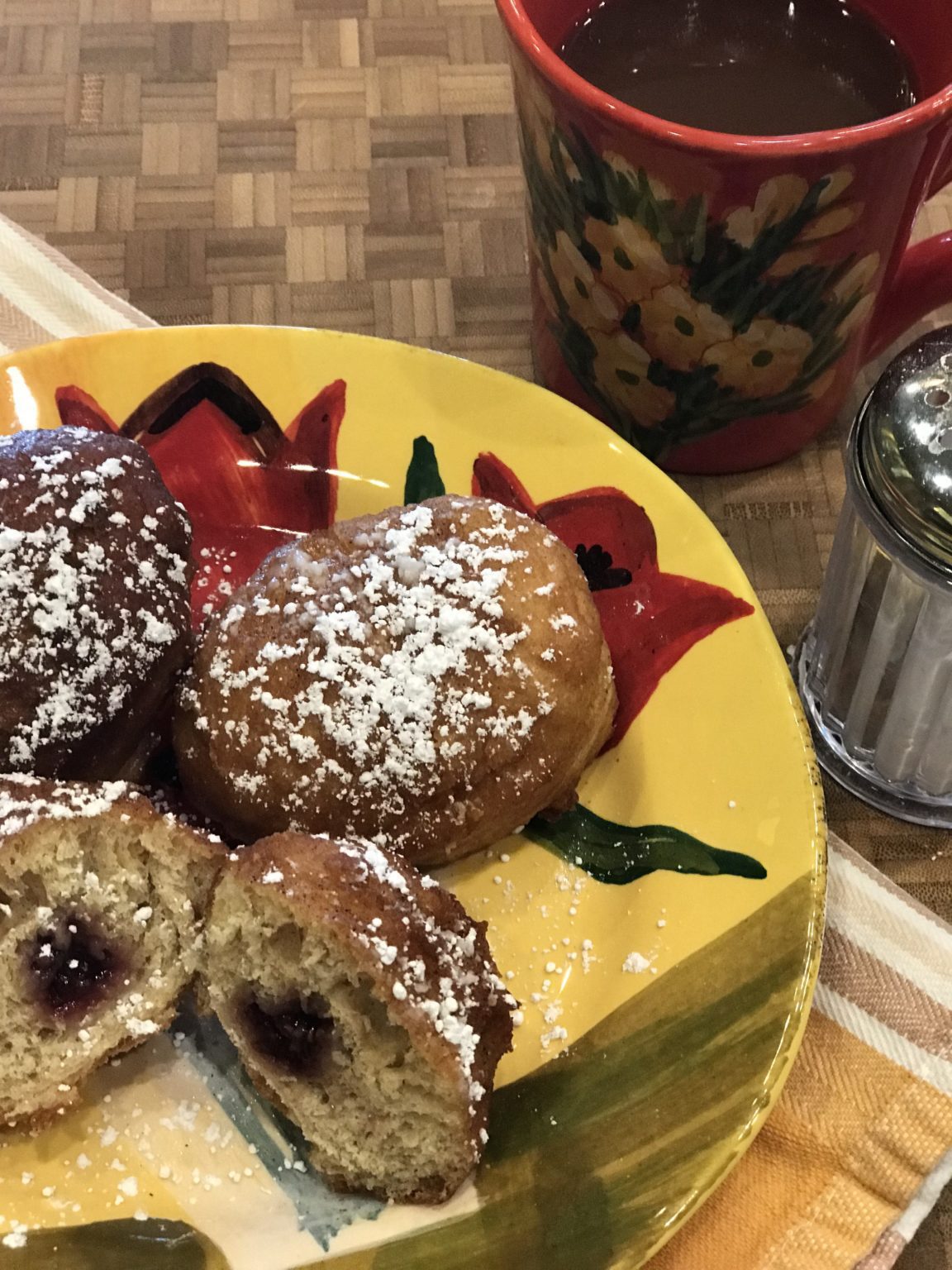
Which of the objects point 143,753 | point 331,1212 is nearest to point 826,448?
point 143,753

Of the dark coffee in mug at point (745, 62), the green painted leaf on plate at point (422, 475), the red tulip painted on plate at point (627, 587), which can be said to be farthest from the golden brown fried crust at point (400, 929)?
the dark coffee in mug at point (745, 62)

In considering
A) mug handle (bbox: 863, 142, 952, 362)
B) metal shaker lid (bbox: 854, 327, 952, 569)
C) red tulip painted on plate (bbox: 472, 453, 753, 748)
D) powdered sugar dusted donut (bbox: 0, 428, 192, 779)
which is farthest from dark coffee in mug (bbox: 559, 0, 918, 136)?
powdered sugar dusted donut (bbox: 0, 428, 192, 779)

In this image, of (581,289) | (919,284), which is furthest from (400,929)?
(919,284)

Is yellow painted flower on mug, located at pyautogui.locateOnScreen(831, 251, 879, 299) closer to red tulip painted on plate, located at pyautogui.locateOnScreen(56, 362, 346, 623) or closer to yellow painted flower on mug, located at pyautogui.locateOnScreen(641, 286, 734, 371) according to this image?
yellow painted flower on mug, located at pyautogui.locateOnScreen(641, 286, 734, 371)

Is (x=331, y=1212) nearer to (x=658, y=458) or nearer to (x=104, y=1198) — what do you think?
(x=104, y=1198)

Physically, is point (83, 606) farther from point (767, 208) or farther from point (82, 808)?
point (767, 208)

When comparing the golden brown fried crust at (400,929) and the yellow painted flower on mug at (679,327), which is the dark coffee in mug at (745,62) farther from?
the golden brown fried crust at (400,929)
